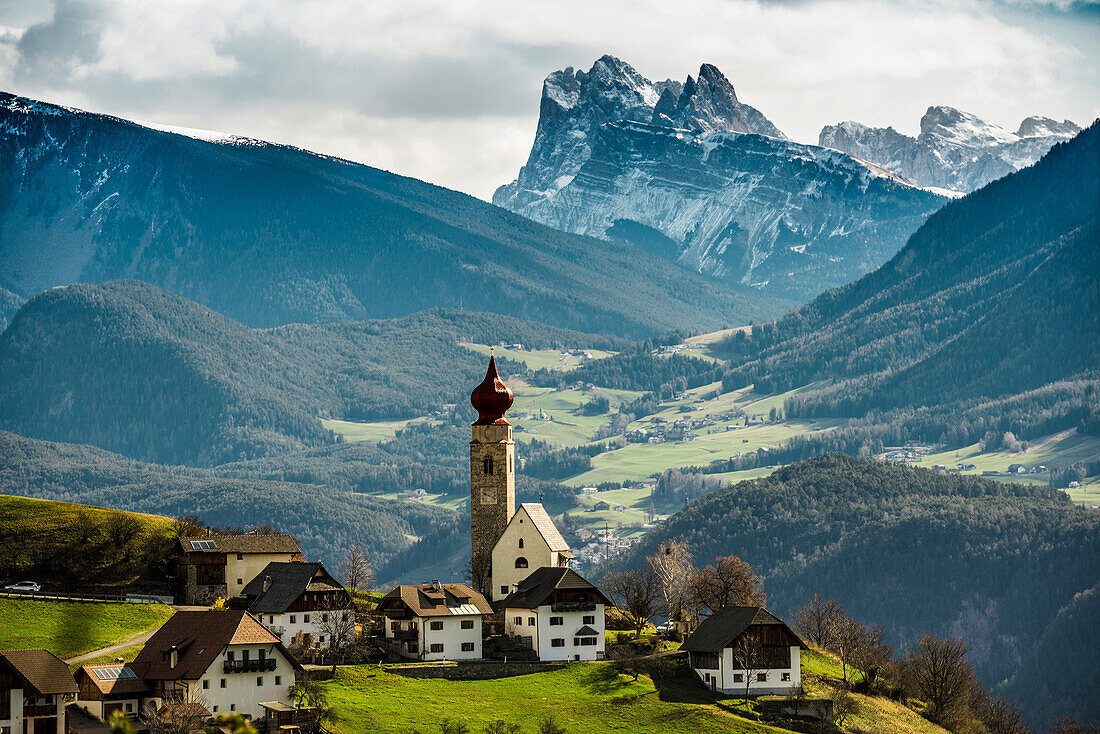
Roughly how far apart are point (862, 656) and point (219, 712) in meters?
63.2

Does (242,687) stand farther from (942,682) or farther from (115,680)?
(942,682)

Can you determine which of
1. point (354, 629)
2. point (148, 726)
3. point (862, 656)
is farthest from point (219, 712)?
point (862, 656)

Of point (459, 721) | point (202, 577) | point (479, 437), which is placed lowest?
point (459, 721)

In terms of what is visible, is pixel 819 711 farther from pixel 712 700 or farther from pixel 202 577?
pixel 202 577

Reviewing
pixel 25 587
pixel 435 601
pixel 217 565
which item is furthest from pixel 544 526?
pixel 25 587

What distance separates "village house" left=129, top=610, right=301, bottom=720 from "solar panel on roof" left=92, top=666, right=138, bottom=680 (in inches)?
18.5

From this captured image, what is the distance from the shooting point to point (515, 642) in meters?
153

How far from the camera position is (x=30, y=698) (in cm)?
11544

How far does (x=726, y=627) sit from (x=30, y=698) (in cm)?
5504

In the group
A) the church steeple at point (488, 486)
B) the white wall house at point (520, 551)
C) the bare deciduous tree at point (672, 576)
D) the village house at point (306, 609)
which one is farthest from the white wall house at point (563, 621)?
the church steeple at point (488, 486)

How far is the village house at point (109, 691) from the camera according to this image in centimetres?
12100

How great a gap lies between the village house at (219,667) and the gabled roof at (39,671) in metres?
5.94

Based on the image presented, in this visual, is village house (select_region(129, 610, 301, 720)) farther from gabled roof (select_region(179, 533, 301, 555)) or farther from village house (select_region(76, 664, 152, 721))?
Answer: gabled roof (select_region(179, 533, 301, 555))

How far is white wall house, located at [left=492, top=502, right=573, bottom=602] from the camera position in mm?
169125
